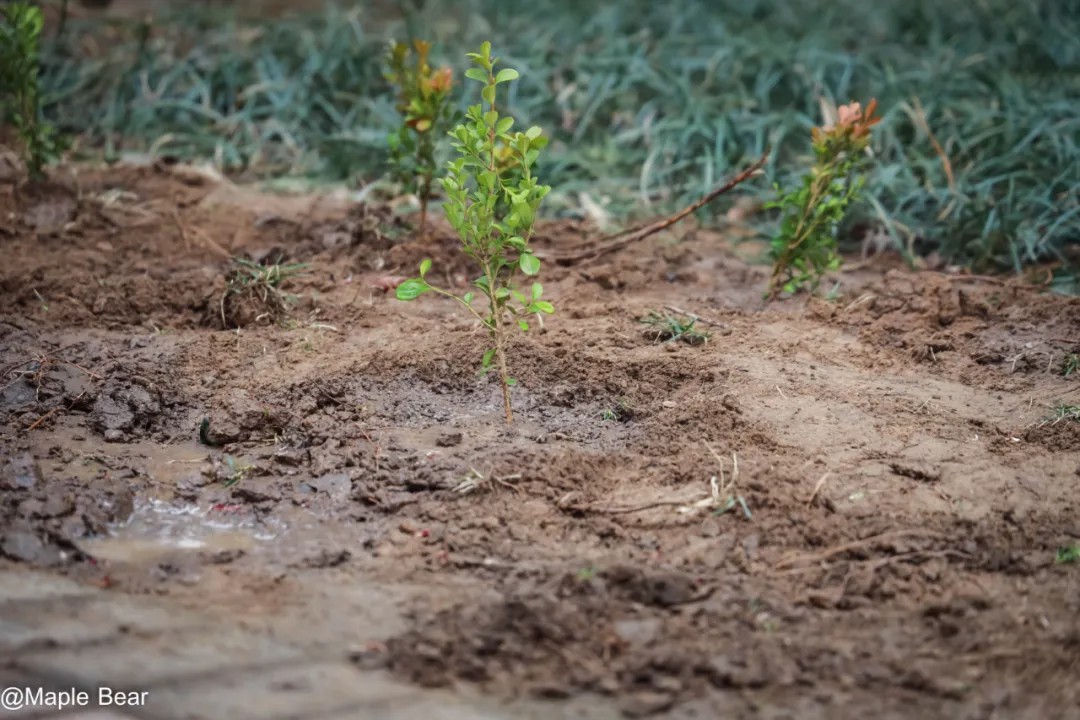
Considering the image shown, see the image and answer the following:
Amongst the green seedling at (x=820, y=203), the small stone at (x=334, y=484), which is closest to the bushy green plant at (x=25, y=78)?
the small stone at (x=334, y=484)

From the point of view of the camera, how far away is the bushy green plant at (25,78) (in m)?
4.89

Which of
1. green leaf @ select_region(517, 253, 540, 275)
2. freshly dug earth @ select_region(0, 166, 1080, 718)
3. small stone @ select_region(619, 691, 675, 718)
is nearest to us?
small stone @ select_region(619, 691, 675, 718)

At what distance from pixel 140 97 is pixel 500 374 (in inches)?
144

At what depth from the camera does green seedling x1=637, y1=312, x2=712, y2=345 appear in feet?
12.9

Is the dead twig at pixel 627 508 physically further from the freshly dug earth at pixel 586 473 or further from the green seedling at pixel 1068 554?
the green seedling at pixel 1068 554

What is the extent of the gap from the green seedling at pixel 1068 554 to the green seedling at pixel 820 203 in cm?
166

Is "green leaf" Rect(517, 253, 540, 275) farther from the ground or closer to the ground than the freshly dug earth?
farther from the ground

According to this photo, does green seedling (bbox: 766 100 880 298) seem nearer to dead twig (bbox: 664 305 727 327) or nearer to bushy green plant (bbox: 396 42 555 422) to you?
dead twig (bbox: 664 305 727 327)

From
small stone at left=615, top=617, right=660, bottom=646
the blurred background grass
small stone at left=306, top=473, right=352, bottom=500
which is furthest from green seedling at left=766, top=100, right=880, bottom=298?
small stone at left=615, top=617, right=660, bottom=646

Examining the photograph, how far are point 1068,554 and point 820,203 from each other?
1781 millimetres

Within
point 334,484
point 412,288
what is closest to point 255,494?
point 334,484

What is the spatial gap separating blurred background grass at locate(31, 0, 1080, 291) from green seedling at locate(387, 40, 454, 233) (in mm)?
792

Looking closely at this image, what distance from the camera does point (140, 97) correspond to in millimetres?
6270

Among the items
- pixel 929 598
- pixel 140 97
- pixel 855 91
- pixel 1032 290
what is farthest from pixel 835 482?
pixel 140 97
